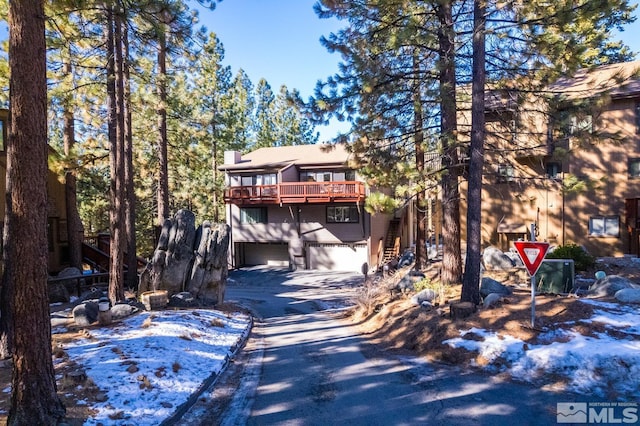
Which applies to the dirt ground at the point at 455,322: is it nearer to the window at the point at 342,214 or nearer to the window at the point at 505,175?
the window at the point at 505,175

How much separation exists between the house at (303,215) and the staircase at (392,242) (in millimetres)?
80

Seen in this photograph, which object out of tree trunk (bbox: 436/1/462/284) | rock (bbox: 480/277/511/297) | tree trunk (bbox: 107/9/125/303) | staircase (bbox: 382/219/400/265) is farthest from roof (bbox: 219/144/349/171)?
rock (bbox: 480/277/511/297)

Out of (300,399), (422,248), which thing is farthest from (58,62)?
(422,248)

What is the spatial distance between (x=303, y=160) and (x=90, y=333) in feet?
70.5

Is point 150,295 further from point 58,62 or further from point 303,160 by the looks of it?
Result: point 303,160

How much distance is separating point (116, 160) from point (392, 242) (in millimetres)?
21081

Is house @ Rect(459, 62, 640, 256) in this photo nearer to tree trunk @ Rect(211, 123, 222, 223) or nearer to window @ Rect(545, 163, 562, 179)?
window @ Rect(545, 163, 562, 179)

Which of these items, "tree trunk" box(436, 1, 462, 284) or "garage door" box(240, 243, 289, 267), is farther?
"garage door" box(240, 243, 289, 267)

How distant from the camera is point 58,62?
14.1 meters

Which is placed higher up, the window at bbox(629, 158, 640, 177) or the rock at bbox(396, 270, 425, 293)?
the window at bbox(629, 158, 640, 177)

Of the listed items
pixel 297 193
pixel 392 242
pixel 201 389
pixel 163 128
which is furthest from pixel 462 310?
pixel 392 242

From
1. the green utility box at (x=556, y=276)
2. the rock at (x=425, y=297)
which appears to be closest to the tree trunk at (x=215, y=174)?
the rock at (x=425, y=297)

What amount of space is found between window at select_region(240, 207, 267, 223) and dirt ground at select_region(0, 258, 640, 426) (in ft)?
60.0

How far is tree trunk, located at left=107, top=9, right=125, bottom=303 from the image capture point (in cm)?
1264
